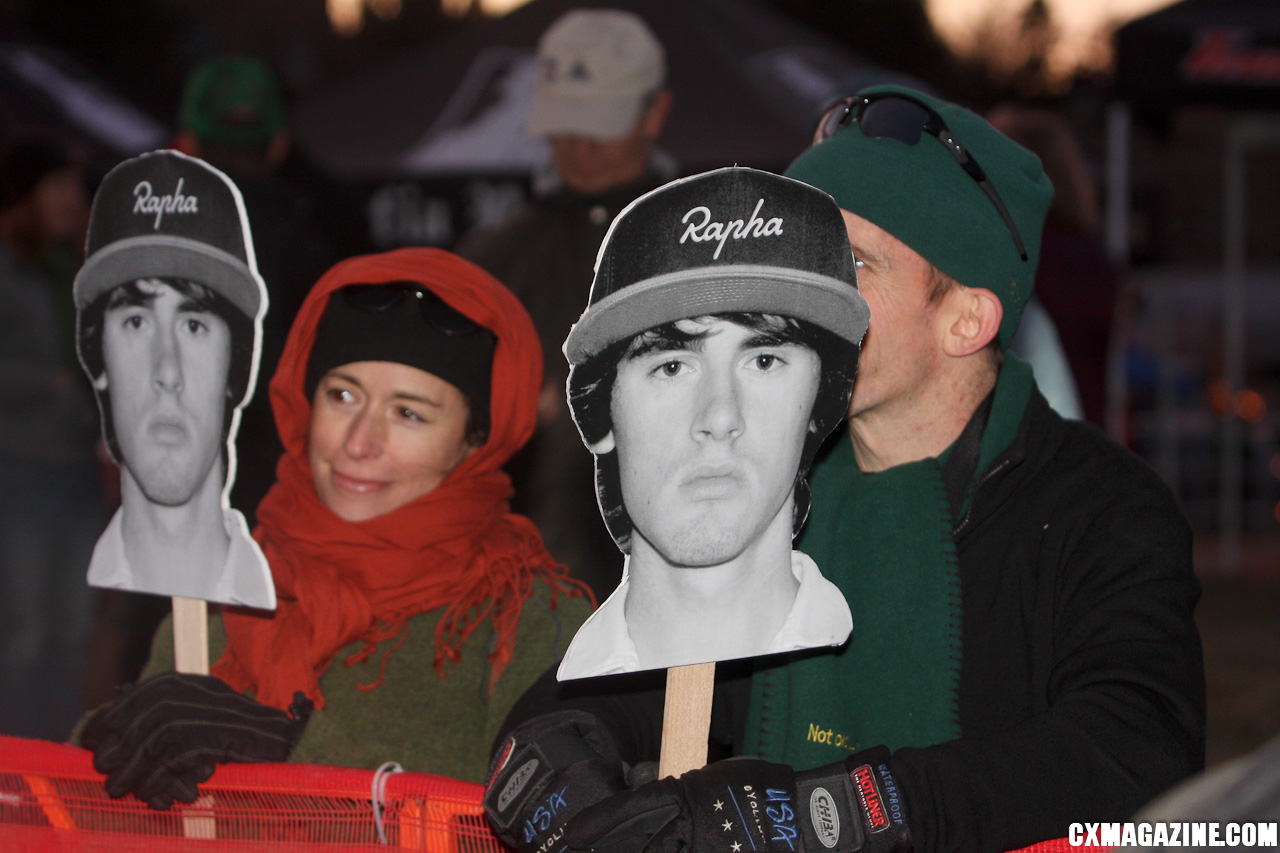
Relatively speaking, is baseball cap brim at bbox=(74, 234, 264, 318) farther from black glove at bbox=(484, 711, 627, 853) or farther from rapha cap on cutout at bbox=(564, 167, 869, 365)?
black glove at bbox=(484, 711, 627, 853)

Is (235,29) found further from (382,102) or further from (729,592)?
(729,592)

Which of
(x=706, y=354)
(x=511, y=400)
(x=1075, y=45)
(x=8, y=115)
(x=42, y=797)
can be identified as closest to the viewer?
(x=706, y=354)

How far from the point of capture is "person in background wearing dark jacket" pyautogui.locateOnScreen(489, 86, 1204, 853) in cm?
131

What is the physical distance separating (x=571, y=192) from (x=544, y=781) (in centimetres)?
192

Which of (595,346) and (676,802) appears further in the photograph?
(595,346)

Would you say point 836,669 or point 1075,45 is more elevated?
point 1075,45

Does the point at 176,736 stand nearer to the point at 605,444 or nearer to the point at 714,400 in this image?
the point at 605,444

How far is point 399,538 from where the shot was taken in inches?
68.6

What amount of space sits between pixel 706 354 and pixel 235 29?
3161 cm

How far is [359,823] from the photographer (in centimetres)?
140

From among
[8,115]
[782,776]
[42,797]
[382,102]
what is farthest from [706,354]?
[8,115]

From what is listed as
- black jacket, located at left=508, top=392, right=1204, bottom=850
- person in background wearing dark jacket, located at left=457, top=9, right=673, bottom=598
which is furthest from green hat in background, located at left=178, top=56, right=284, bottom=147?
black jacket, located at left=508, top=392, right=1204, bottom=850

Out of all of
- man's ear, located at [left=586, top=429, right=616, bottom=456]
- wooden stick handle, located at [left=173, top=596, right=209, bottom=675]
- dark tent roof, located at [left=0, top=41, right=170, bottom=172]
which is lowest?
wooden stick handle, located at [left=173, top=596, right=209, bottom=675]

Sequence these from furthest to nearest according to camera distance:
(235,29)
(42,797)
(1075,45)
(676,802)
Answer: (1075,45) < (235,29) < (42,797) < (676,802)
